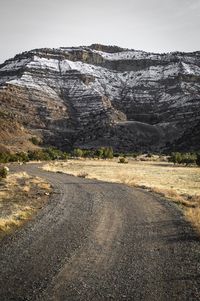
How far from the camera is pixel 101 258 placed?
11664 mm

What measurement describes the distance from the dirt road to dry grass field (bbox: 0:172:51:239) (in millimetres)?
625

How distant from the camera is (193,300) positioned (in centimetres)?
888

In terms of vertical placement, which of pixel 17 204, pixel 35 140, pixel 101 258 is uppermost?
pixel 35 140

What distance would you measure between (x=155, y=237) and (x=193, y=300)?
A: 17.6 ft

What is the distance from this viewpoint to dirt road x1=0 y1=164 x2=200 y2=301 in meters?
9.33

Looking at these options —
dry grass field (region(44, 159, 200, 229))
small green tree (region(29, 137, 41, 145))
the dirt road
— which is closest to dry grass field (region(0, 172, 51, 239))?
the dirt road

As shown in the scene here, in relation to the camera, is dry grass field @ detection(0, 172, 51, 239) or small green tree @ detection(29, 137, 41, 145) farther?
small green tree @ detection(29, 137, 41, 145)

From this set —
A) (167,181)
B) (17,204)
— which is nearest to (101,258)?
(17,204)

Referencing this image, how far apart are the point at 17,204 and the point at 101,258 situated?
10.3 meters

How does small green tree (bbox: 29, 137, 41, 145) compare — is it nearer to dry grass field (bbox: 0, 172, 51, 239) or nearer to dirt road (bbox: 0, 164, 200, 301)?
dry grass field (bbox: 0, 172, 51, 239)

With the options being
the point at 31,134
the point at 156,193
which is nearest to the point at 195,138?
the point at 31,134

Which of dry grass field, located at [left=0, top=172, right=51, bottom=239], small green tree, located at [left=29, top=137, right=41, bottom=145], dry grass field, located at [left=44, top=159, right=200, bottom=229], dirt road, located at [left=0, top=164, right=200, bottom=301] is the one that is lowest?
dirt road, located at [left=0, top=164, right=200, bottom=301]

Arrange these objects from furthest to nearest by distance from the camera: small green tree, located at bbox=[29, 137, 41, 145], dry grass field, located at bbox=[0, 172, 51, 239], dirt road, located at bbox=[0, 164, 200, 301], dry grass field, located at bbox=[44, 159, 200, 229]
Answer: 1. small green tree, located at bbox=[29, 137, 41, 145]
2. dry grass field, located at bbox=[44, 159, 200, 229]
3. dry grass field, located at bbox=[0, 172, 51, 239]
4. dirt road, located at bbox=[0, 164, 200, 301]

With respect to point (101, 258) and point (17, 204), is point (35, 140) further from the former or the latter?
point (101, 258)
